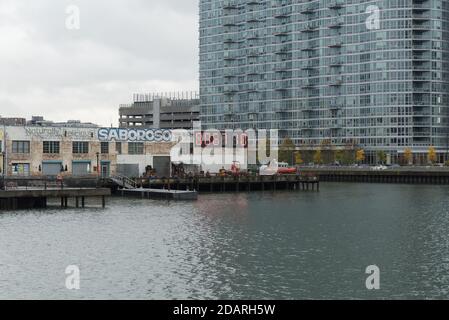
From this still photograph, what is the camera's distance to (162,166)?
422ft

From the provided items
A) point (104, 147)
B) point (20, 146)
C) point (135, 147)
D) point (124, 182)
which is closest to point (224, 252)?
point (124, 182)

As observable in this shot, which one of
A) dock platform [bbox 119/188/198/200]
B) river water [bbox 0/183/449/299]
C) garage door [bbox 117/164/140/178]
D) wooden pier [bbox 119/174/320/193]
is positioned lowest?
river water [bbox 0/183/449/299]

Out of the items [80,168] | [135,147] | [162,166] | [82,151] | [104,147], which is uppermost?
[135,147]

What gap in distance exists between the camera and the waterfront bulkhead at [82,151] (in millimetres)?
111125

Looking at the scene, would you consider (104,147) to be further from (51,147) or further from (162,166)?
(162,166)

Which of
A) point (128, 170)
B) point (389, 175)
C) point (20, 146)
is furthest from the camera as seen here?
point (389, 175)

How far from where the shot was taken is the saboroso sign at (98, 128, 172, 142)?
120m

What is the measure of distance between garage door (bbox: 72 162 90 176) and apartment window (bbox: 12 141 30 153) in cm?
818

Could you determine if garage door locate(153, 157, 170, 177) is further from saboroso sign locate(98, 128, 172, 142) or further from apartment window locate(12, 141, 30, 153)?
apartment window locate(12, 141, 30, 153)

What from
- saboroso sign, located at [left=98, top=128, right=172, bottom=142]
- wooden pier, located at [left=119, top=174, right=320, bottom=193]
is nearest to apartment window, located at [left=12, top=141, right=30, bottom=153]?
saboroso sign, located at [left=98, top=128, right=172, bottom=142]

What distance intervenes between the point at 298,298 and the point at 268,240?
20182mm

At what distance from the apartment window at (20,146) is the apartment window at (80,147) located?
25.4ft

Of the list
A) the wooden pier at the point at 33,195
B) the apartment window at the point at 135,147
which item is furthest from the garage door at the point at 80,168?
the wooden pier at the point at 33,195

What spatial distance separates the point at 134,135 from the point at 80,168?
1230cm
